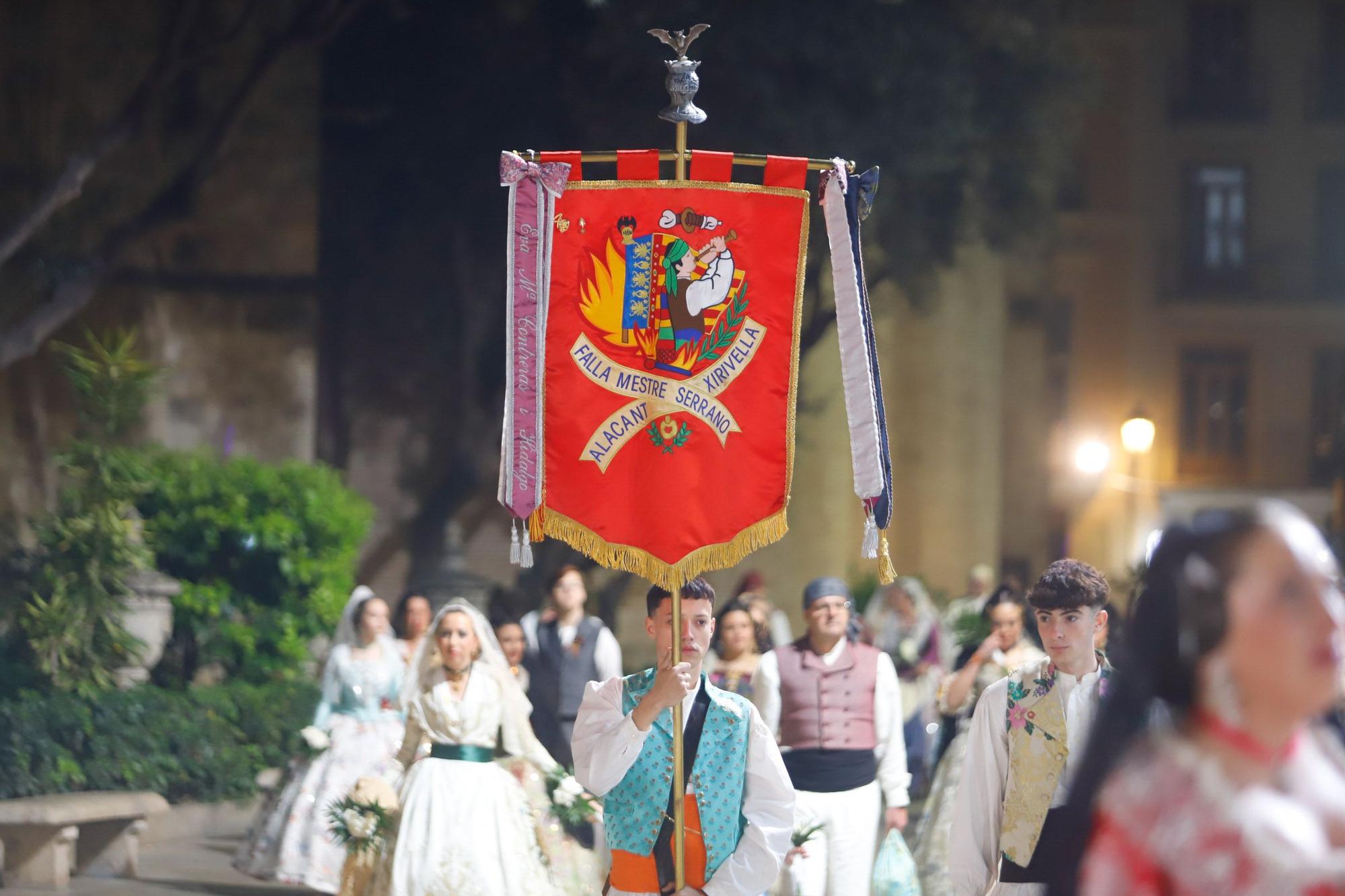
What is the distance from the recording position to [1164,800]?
7.47ft

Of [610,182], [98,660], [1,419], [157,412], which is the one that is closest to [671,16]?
[157,412]

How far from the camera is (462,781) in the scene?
7.65 m

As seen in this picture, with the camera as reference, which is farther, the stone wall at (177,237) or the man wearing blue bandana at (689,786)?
the stone wall at (177,237)

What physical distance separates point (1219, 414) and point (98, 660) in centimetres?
2416

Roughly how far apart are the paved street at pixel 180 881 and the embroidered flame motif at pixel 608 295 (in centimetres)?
601

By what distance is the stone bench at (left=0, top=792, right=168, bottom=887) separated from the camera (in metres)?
10.0

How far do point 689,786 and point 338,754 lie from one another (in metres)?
5.62

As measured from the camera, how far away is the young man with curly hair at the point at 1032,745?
521 cm

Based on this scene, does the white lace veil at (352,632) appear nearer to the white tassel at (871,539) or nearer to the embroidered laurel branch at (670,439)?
the embroidered laurel branch at (670,439)

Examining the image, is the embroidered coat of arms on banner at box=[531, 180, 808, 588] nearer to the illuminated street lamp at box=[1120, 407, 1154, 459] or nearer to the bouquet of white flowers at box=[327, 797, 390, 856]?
the bouquet of white flowers at box=[327, 797, 390, 856]

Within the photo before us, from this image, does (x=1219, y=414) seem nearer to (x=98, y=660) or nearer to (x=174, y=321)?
(x=174, y=321)

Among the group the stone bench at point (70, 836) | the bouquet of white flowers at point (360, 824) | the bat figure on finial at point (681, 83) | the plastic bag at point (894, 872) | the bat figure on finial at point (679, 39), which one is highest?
the bat figure on finial at point (679, 39)

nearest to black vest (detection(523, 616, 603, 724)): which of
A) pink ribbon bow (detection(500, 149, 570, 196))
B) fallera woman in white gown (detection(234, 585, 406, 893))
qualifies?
fallera woman in white gown (detection(234, 585, 406, 893))

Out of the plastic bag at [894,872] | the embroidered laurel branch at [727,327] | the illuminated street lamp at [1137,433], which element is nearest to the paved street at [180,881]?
the plastic bag at [894,872]
